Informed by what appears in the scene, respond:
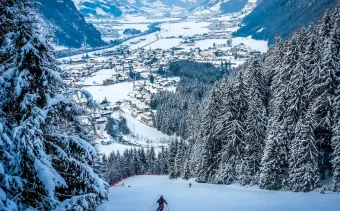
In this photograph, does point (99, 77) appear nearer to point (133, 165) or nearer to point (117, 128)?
point (117, 128)

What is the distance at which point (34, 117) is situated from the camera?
6555 mm

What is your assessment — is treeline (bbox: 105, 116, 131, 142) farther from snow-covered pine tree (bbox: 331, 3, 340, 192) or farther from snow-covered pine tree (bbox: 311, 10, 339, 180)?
snow-covered pine tree (bbox: 331, 3, 340, 192)

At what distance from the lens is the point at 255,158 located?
92.1 ft

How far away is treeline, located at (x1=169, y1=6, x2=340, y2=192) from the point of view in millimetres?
23391

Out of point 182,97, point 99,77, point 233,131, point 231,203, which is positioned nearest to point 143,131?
point 182,97

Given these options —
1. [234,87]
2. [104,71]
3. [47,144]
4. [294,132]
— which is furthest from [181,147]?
[104,71]

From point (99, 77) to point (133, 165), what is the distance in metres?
124

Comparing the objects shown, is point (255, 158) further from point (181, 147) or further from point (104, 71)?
point (104, 71)

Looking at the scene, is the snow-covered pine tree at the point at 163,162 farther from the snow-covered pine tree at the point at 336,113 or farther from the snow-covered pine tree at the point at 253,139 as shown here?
the snow-covered pine tree at the point at 336,113

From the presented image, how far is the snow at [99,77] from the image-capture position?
540ft

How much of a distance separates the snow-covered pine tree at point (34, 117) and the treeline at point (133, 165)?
53.2m

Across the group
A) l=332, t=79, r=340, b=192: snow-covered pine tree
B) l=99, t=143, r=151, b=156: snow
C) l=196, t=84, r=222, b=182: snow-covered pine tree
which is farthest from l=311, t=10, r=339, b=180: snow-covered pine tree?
l=99, t=143, r=151, b=156: snow

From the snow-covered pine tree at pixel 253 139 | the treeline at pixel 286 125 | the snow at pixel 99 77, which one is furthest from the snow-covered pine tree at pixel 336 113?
the snow at pixel 99 77

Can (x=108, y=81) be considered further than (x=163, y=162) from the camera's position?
Yes
